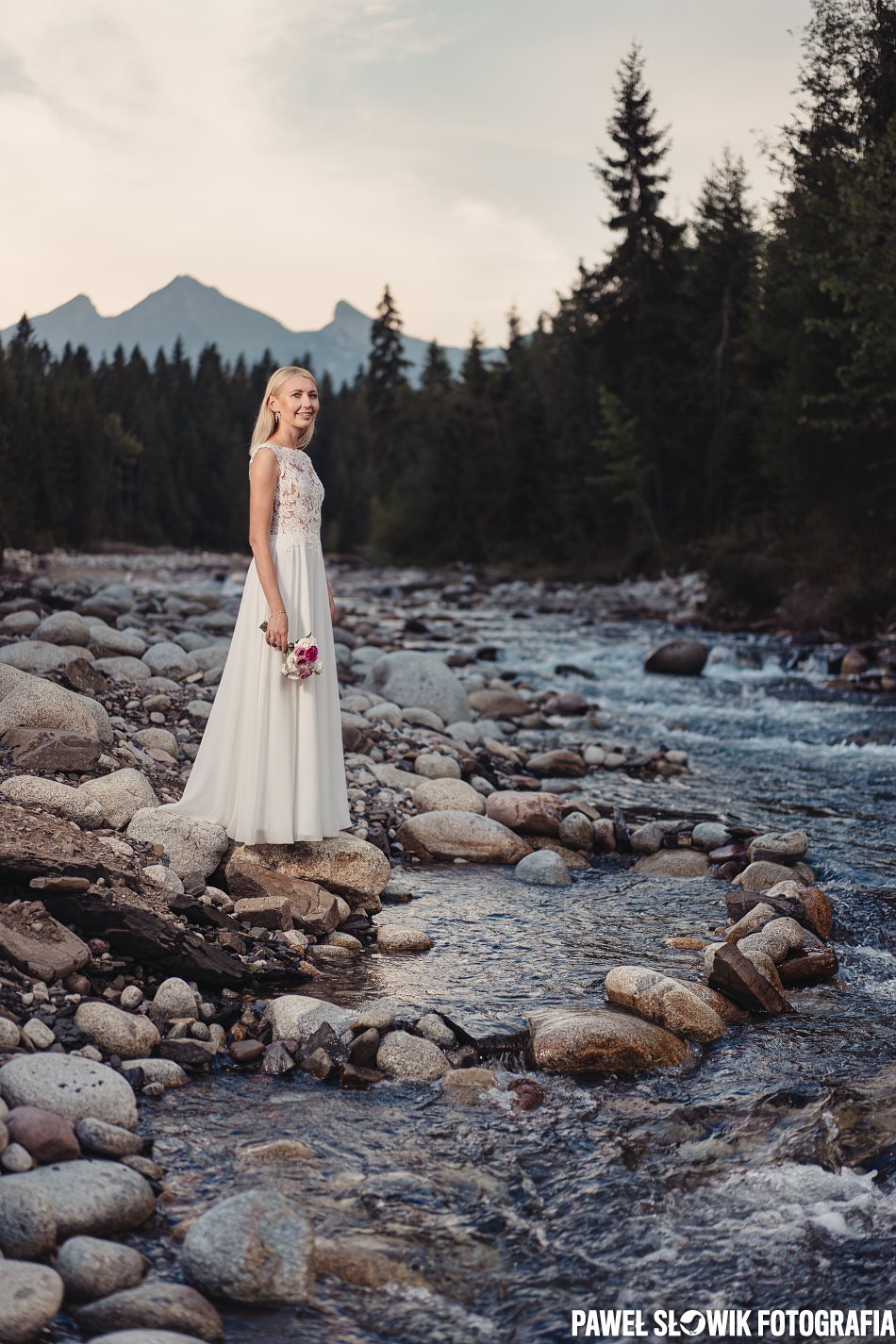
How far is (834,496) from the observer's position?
27.0 meters

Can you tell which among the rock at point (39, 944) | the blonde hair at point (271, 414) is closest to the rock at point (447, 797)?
the blonde hair at point (271, 414)

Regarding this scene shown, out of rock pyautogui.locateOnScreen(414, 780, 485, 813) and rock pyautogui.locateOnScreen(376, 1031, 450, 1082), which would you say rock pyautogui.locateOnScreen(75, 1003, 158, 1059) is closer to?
rock pyautogui.locateOnScreen(376, 1031, 450, 1082)

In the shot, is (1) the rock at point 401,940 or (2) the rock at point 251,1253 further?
(1) the rock at point 401,940

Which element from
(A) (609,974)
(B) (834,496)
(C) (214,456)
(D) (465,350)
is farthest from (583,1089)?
(C) (214,456)

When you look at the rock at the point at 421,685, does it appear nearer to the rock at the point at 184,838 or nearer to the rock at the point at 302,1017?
the rock at the point at 184,838

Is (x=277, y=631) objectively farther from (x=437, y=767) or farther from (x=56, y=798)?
(x=437, y=767)

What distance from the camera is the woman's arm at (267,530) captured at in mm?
5410

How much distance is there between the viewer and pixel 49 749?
253 inches

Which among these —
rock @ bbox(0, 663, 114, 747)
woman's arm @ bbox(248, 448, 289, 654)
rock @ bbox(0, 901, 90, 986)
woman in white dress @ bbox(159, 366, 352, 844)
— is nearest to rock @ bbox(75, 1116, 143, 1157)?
rock @ bbox(0, 901, 90, 986)

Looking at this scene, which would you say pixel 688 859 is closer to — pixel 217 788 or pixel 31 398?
pixel 217 788

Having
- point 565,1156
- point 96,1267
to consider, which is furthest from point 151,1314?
point 565,1156

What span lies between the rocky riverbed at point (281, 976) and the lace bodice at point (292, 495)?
1602mm

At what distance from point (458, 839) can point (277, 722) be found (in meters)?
2.17

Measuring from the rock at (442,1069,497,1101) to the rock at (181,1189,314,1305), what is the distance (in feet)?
3.78
